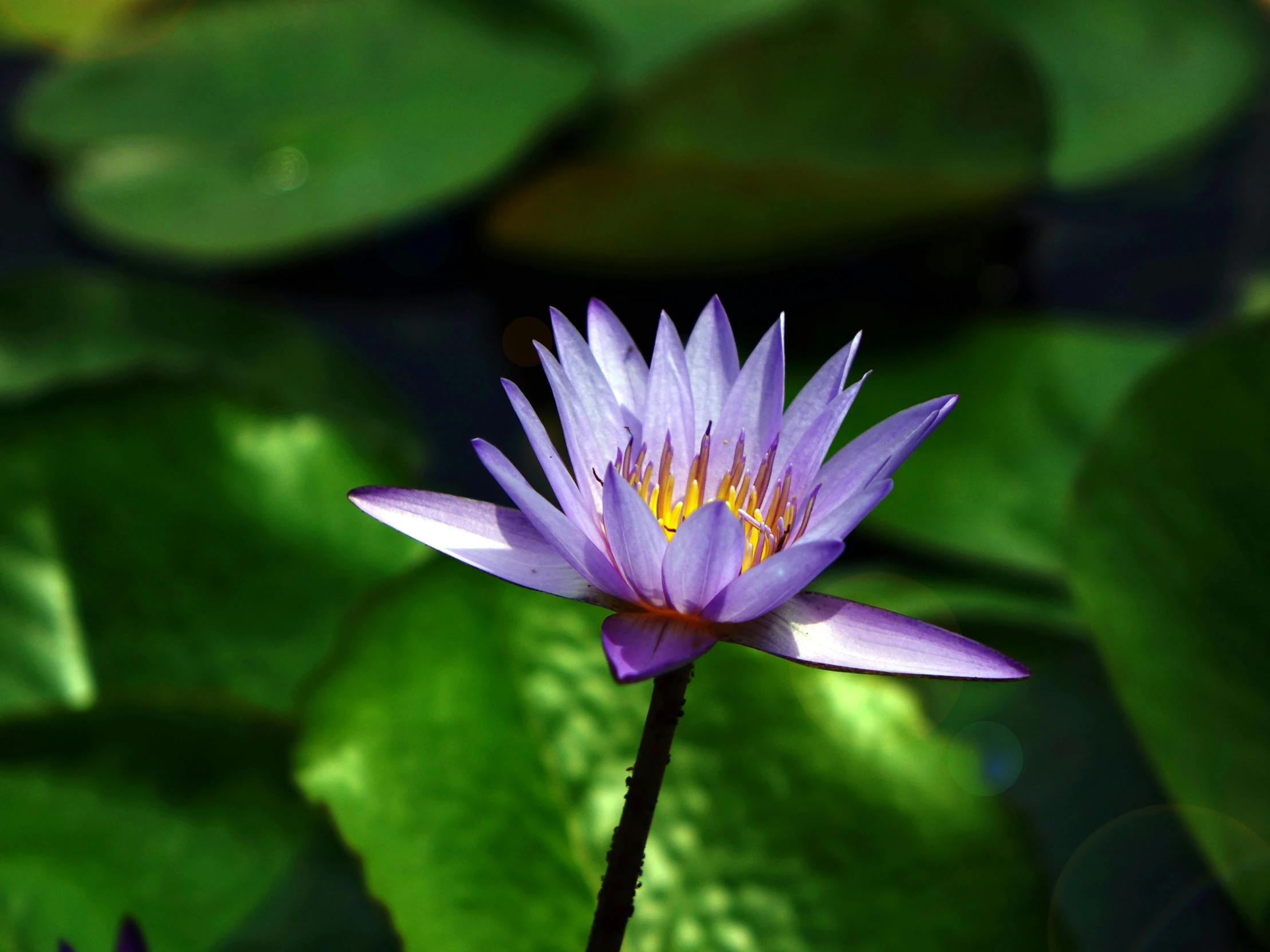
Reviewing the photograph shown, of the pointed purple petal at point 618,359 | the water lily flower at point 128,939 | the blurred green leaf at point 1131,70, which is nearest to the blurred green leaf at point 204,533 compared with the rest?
the water lily flower at point 128,939

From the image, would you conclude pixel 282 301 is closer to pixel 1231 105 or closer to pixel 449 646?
pixel 449 646

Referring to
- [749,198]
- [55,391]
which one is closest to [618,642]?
[55,391]

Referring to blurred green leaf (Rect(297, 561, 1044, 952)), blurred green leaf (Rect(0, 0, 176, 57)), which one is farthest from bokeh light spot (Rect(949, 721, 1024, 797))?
blurred green leaf (Rect(0, 0, 176, 57))

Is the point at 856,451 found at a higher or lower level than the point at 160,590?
lower

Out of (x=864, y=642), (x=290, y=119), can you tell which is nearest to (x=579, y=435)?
(x=864, y=642)

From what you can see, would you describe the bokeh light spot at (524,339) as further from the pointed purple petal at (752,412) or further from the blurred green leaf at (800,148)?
the pointed purple petal at (752,412)

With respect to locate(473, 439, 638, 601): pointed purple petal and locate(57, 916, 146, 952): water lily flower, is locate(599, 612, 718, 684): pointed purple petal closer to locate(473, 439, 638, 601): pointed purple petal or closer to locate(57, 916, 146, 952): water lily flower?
locate(473, 439, 638, 601): pointed purple petal

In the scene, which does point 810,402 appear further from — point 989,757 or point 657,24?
point 657,24
